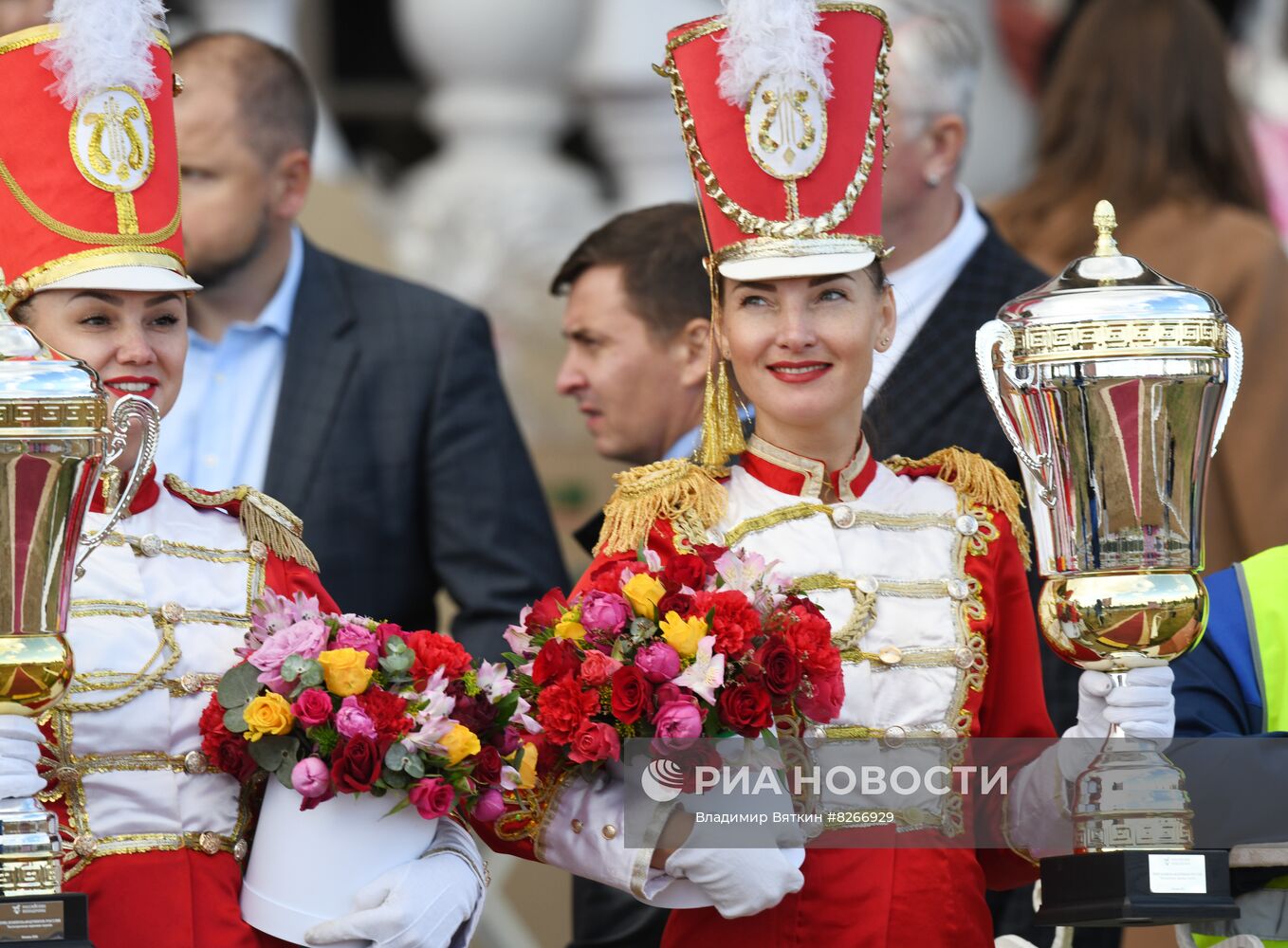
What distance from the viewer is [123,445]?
4.12 m

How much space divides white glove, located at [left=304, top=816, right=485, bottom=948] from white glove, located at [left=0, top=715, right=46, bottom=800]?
0.49 metres

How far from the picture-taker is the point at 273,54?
6.05 metres

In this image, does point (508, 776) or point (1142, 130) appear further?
point (1142, 130)

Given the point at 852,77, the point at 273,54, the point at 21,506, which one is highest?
the point at 273,54

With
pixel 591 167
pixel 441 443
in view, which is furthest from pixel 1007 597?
pixel 591 167

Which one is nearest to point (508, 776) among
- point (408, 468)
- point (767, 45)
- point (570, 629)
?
point (570, 629)

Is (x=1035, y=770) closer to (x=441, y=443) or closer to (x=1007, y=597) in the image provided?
(x=1007, y=597)

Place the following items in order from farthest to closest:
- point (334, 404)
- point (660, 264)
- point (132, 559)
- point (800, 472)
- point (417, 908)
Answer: point (334, 404) < point (660, 264) < point (800, 472) < point (132, 559) < point (417, 908)

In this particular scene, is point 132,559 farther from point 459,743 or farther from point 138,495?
point 459,743

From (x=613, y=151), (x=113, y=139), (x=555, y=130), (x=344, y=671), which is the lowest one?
(x=344, y=671)

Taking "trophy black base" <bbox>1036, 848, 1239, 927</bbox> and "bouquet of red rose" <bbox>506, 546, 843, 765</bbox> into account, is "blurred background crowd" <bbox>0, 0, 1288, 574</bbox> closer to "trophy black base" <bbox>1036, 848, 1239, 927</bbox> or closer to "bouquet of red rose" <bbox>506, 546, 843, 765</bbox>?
"bouquet of red rose" <bbox>506, 546, 843, 765</bbox>

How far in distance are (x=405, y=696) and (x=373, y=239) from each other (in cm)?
439

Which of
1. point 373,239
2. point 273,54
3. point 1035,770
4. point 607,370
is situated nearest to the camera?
point 1035,770

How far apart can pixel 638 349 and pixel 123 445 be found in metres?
1.64
